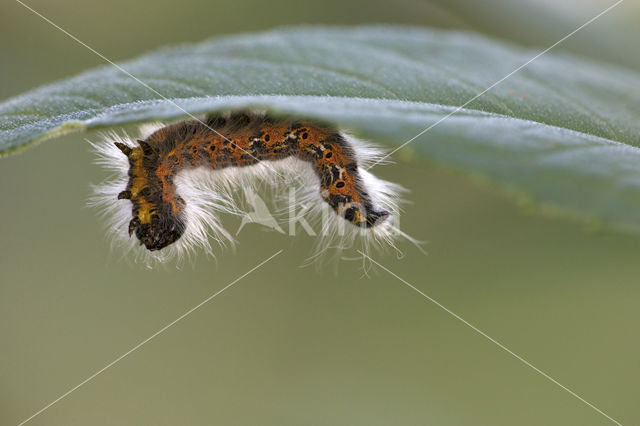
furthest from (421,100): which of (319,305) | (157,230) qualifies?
(319,305)

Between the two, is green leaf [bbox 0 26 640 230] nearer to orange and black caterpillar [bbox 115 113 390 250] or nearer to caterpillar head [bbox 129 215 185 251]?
orange and black caterpillar [bbox 115 113 390 250]

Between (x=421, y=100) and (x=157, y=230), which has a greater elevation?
(x=421, y=100)

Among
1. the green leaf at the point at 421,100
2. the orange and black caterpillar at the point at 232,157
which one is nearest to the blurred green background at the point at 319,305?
the green leaf at the point at 421,100

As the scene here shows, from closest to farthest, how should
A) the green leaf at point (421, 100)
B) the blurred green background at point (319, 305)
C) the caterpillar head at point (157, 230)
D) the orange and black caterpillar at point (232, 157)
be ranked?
1. the green leaf at point (421, 100)
2. the orange and black caterpillar at point (232, 157)
3. the caterpillar head at point (157, 230)
4. the blurred green background at point (319, 305)

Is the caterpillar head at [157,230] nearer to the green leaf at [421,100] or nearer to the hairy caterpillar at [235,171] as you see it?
the hairy caterpillar at [235,171]

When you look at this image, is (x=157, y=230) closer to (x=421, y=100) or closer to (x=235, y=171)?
(x=235, y=171)
